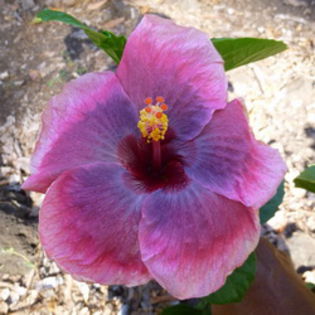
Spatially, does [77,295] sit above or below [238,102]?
below

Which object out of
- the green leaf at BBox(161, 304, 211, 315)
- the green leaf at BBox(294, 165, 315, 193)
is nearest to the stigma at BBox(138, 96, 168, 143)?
the green leaf at BBox(294, 165, 315, 193)

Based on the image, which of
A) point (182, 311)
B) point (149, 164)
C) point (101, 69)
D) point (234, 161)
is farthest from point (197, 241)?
point (101, 69)

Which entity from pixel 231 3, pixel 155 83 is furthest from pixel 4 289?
pixel 231 3

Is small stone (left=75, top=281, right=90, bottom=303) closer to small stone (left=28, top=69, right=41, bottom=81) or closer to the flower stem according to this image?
the flower stem

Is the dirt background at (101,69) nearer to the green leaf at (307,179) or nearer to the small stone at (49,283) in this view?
the small stone at (49,283)

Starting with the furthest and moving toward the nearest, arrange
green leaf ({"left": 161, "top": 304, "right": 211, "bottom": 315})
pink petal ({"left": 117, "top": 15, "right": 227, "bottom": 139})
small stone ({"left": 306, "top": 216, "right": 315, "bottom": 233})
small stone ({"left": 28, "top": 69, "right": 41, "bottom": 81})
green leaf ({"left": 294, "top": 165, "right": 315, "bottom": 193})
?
small stone ({"left": 28, "top": 69, "right": 41, "bottom": 81}), small stone ({"left": 306, "top": 216, "right": 315, "bottom": 233}), green leaf ({"left": 161, "top": 304, "right": 211, "bottom": 315}), green leaf ({"left": 294, "top": 165, "right": 315, "bottom": 193}), pink petal ({"left": 117, "top": 15, "right": 227, "bottom": 139})

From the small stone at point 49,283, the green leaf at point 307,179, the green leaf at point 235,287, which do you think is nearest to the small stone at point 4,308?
the small stone at point 49,283

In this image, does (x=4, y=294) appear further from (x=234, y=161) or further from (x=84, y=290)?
(x=234, y=161)

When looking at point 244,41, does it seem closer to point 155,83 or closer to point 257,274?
point 155,83

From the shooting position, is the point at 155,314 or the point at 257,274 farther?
the point at 155,314
